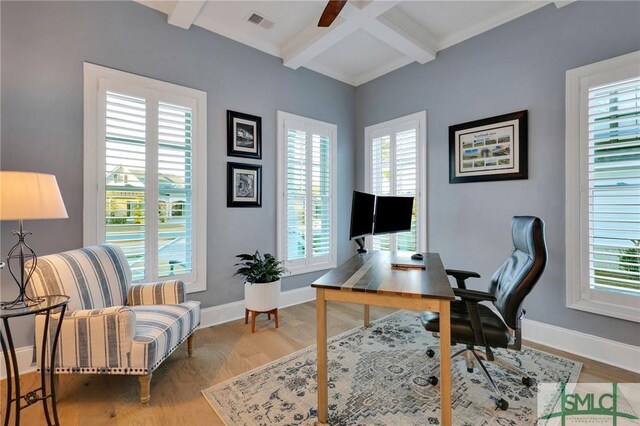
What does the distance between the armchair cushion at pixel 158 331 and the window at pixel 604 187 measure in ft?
10.2

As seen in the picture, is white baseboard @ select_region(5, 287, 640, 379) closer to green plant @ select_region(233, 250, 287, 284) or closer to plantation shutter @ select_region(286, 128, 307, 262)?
green plant @ select_region(233, 250, 287, 284)

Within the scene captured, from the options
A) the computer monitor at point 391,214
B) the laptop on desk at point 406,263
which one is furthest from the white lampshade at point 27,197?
the computer monitor at point 391,214

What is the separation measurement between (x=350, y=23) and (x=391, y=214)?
1.84m

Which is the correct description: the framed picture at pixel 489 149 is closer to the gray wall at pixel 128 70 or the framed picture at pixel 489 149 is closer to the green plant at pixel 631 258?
the green plant at pixel 631 258

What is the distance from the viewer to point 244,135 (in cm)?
318

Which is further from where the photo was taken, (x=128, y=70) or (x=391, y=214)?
(x=391, y=214)

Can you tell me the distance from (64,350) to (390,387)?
2.02 meters

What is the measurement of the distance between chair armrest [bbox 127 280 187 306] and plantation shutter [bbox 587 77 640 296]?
3342 mm

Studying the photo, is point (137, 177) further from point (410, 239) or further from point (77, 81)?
point (410, 239)

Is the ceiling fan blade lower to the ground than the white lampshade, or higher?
higher

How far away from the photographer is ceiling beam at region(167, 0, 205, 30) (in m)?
2.43

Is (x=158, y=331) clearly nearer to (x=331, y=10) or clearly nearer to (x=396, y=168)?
(x=331, y=10)

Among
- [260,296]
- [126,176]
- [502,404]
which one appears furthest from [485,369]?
[126,176]

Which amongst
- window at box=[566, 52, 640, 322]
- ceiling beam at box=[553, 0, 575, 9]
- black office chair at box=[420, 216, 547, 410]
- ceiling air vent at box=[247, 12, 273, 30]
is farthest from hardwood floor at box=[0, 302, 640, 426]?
ceiling air vent at box=[247, 12, 273, 30]
